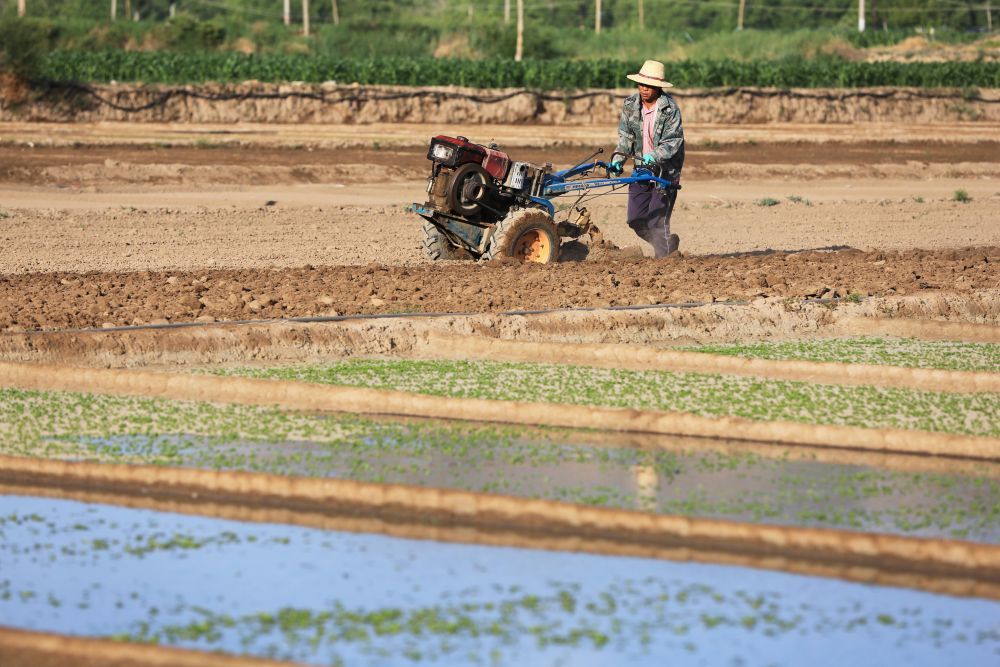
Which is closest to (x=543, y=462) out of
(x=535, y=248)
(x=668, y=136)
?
(x=535, y=248)

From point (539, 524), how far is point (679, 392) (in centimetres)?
235

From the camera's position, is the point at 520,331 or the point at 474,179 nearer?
the point at 520,331

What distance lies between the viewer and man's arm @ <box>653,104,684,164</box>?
1080 centimetres

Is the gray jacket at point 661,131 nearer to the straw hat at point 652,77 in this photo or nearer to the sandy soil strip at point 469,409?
the straw hat at point 652,77

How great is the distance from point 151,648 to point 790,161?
2014 cm

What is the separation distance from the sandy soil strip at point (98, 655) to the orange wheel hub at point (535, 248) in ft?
23.2

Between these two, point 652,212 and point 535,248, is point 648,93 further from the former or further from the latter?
point 535,248

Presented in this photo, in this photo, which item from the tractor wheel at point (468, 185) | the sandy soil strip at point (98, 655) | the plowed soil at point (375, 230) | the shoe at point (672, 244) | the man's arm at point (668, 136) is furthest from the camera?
the shoe at point (672, 244)

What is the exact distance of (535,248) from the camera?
36.4 ft

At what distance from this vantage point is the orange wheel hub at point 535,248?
433 inches

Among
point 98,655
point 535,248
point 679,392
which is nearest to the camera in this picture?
point 98,655

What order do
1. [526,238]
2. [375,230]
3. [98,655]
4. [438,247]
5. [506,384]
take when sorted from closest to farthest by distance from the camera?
[98,655]
[506,384]
[526,238]
[438,247]
[375,230]

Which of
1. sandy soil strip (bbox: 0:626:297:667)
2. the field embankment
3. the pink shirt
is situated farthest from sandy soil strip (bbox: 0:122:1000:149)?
sandy soil strip (bbox: 0:626:297:667)

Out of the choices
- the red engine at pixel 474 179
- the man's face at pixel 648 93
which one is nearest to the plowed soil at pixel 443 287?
the red engine at pixel 474 179
